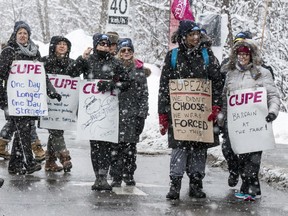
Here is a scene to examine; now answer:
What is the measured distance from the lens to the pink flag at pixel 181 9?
14406 mm

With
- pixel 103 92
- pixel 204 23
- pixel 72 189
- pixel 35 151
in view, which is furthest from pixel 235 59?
pixel 204 23

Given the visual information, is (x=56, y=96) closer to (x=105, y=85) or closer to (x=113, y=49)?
(x=113, y=49)

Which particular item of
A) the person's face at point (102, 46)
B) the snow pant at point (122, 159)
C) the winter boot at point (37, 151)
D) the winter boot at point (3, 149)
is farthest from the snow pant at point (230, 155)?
the winter boot at point (3, 149)

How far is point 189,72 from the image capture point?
26.5 feet

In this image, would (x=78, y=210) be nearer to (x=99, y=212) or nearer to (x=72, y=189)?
(x=99, y=212)

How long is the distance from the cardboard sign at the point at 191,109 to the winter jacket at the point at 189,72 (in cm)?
5

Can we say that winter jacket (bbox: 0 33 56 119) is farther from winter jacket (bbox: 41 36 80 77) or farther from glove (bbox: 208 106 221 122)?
glove (bbox: 208 106 221 122)

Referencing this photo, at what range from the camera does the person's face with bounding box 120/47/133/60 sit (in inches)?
349

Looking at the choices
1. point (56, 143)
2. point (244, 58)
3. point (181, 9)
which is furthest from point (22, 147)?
point (181, 9)

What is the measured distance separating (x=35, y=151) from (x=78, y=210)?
389cm

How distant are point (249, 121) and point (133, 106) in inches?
56.1

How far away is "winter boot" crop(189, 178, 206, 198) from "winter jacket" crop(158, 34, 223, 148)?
406 mm

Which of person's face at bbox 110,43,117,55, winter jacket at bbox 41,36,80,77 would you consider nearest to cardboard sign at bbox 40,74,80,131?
winter jacket at bbox 41,36,80,77

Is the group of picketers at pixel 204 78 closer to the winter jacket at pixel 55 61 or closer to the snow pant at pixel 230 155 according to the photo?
the snow pant at pixel 230 155
